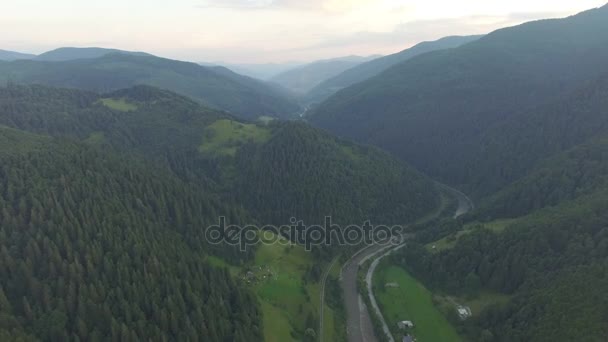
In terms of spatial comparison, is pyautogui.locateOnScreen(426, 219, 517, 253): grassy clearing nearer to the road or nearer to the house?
the road

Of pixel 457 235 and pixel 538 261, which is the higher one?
pixel 538 261

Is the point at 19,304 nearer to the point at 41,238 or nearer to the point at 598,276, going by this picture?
the point at 41,238

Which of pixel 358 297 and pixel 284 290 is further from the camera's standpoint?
pixel 358 297

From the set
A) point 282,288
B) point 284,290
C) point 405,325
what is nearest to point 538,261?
point 405,325

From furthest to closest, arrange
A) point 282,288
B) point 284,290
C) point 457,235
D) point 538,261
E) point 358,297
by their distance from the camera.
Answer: point 457,235
point 358,297
point 282,288
point 284,290
point 538,261

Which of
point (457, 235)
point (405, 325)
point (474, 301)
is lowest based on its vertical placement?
point (405, 325)

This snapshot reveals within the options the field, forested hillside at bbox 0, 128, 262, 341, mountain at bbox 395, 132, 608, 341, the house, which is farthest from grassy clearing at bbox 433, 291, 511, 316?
forested hillside at bbox 0, 128, 262, 341

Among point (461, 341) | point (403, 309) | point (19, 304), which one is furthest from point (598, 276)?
point (19, 304)

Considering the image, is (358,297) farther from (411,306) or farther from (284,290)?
(284,290)
